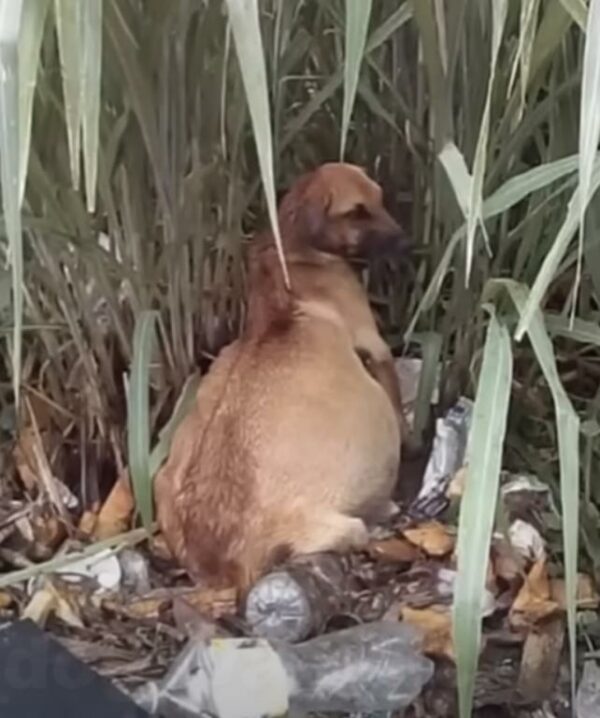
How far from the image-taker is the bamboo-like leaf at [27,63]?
57 cm

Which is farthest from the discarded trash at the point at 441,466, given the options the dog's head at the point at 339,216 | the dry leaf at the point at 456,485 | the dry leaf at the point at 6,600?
the dry leaf at the point at 6,600

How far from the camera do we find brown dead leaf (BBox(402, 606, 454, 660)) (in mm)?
744

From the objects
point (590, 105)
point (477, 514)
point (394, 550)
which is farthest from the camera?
point (394, 550)

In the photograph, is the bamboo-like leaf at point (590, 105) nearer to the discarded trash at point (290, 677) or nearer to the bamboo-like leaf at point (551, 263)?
the bamboo-like leaf at point (551, 263)

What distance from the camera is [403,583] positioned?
0.76 m

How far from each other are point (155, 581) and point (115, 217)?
195mm

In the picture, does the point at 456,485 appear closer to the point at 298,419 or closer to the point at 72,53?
the point at 298,419

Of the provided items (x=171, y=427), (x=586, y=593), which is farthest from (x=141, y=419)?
(x=586, y=593)

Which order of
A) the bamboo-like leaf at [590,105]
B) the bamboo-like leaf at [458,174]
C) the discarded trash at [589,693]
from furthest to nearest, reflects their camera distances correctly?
the discarded trash at [589,693]
the bamboo-like leaf at [458,174]
the bamboo-like leaf at [590,105]

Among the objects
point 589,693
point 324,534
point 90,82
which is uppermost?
point 90,82

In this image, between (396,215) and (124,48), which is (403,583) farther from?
(124,48)

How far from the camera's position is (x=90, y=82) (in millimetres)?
584

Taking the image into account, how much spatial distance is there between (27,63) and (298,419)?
0.23 meters

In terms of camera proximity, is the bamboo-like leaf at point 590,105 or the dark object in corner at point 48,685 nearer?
the bamboo-like leaf at point 590,105
